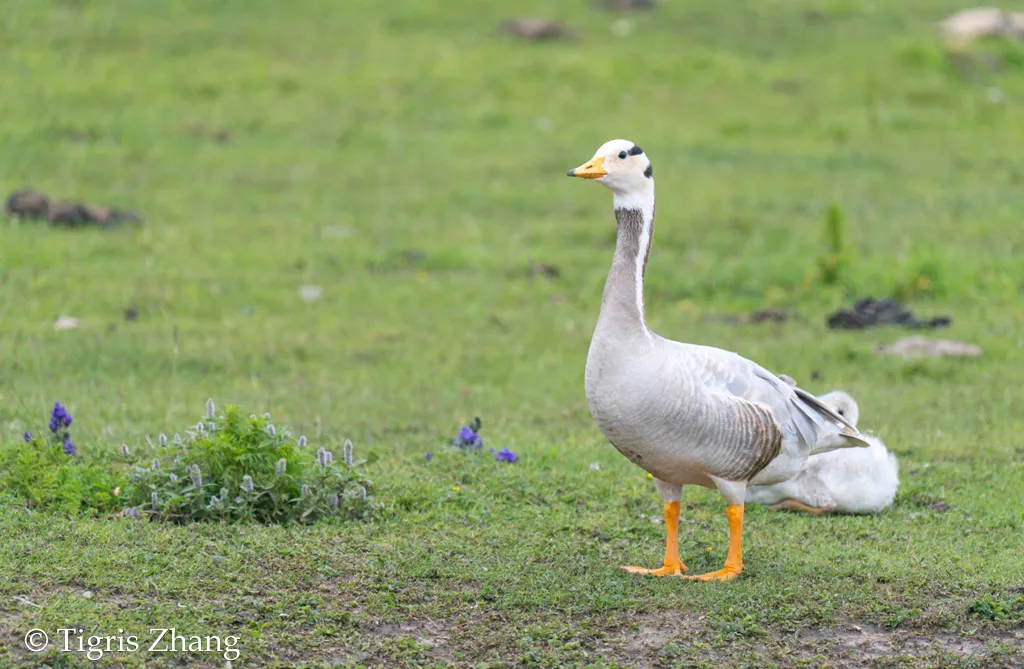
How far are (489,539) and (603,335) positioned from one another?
1.24 m

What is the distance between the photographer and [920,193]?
14984mm

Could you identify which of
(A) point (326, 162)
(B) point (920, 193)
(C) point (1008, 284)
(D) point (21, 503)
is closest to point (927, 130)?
(B) point (920, 193)

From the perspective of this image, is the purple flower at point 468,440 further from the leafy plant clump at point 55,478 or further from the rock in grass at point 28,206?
the rock in grass at point 28,206

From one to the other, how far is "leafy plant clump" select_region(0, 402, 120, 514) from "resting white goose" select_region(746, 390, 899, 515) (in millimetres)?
3387

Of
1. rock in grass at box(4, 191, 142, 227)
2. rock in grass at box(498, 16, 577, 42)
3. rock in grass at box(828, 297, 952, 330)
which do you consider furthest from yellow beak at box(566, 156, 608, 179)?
rock in grass at box(498, 16, 577, 42)

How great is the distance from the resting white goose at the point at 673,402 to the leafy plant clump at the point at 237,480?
1.47 metres

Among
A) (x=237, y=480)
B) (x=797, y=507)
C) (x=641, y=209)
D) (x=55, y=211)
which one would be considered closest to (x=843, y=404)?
(x=797, y=507)

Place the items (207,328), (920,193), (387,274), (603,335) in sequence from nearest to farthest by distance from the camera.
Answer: (603,335)
(207,328)
(387,274)
(920,193)

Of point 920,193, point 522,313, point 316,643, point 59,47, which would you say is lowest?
point 316,643

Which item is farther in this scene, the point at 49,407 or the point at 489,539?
the point at 49,407

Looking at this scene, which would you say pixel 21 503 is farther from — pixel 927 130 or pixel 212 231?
pixel 927 130

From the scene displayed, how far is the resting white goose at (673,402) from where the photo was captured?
589cm

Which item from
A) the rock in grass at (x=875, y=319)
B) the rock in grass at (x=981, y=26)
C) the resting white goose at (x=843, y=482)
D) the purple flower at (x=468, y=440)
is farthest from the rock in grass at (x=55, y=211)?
the rock in grass at (x=981, y=26)

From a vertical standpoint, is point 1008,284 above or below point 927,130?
below
